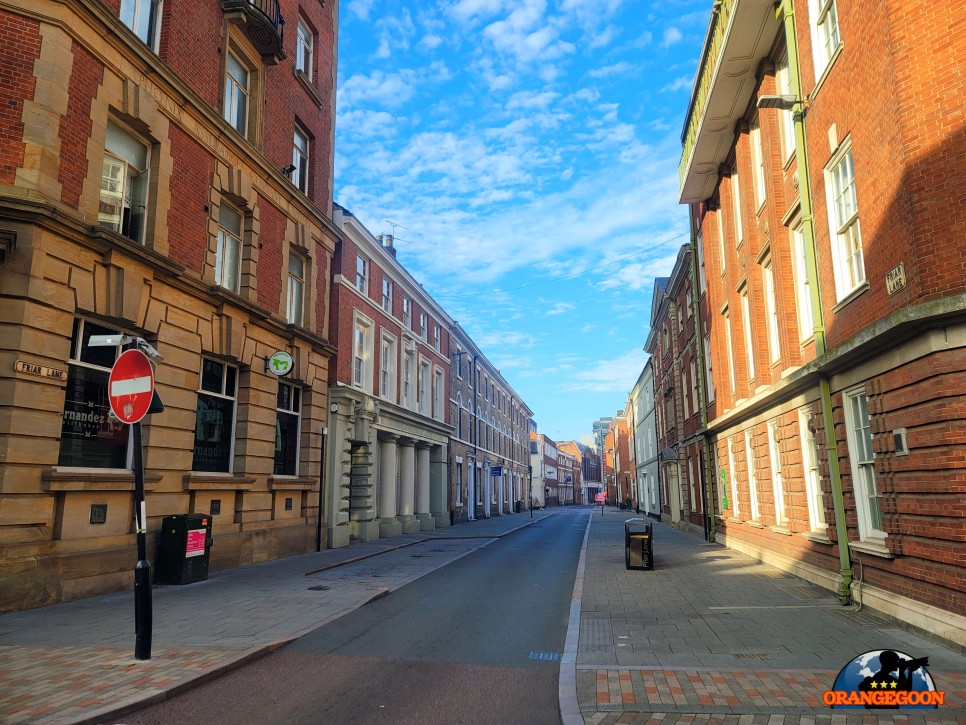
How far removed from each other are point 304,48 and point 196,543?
52.8 ft

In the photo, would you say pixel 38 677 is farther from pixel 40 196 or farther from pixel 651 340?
pixel 651 340

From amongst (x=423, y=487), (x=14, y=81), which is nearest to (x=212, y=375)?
(x=14, y=81)

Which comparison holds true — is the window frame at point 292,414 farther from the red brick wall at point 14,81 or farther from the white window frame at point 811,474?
the white window frame at point 811,474

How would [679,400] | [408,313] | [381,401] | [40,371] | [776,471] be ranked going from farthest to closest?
[679,400], [408,313], [381,401], [776,471], [40,371]

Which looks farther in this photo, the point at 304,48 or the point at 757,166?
the point at 304,48

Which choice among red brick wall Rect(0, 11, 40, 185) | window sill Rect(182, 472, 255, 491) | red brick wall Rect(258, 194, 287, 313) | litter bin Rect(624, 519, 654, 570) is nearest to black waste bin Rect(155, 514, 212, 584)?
window sill Rect(182, 472, 255, 491)

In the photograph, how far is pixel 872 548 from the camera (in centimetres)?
941

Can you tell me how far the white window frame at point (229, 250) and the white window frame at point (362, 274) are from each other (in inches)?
304

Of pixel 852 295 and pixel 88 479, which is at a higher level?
pixel 852 295

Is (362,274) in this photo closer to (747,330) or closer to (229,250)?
(229,250)

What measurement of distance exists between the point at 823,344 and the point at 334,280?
15907mm

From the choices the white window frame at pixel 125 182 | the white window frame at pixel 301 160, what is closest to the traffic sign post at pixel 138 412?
the white window frame at pixel 125 182

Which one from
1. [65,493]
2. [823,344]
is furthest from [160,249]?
[823,344]

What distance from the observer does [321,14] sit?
21.8m
